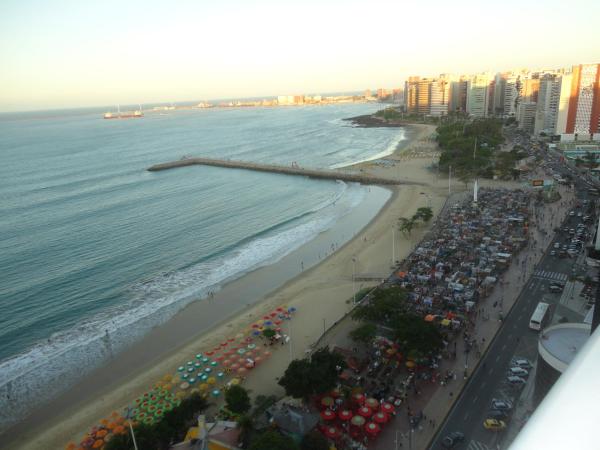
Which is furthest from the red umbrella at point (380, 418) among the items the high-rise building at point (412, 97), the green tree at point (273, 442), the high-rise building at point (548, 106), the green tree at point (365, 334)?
the high-rise building at point (412, 97)

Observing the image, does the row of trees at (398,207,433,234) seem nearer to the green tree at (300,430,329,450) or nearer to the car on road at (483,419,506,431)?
the car on road at (483,419,506,431)

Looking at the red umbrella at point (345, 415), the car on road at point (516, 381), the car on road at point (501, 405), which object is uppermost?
the car on road at point (516, 381)

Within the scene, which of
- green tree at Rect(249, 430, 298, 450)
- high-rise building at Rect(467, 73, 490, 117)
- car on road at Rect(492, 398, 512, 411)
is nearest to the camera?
green tree at Rect(249, 430, 298, 450)

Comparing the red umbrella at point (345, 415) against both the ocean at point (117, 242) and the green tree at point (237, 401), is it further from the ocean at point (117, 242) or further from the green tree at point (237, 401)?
the ocean at point (117, 242)

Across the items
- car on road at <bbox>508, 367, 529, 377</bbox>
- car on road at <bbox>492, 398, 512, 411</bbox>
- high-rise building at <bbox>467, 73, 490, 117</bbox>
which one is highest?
high-rise building at <bbox>467, 73, 490, 117</bbox>

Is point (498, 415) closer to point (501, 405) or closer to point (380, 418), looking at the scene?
point (501, 405)

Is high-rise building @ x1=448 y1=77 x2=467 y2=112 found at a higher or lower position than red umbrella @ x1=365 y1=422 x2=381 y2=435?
higher

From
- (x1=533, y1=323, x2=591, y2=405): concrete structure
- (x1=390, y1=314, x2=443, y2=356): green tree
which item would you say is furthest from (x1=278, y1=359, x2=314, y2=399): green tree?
(x1=533, y1=323, x2=591, y2=405): concrete structure

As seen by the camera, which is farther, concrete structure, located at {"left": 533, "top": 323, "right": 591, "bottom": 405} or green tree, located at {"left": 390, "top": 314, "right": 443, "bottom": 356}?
green tree, located at {"left": 390, "top": 314, "right": 443, "bottom": 356}
